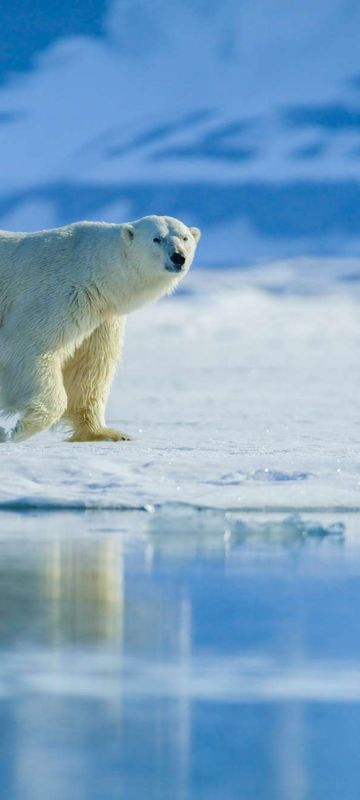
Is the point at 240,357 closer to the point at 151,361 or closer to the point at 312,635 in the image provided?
the point at 151,361

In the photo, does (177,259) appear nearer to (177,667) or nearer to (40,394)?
(40,394)

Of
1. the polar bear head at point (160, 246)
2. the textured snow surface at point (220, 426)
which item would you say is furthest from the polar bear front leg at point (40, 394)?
the polar bear head at point (160, 246)

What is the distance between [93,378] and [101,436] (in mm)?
270

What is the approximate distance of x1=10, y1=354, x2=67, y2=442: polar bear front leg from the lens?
18.4 ft

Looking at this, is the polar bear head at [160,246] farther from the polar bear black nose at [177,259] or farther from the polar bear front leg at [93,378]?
the polar bear front leg at [93,378]

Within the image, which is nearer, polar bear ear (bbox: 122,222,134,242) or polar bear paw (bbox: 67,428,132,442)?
polar bear ear (bbox: 122,222,134,242)

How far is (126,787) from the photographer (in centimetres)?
173

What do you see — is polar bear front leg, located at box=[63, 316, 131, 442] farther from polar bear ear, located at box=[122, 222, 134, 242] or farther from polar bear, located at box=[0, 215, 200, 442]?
polar bear ear, located at box=[122, 222, 134, 242]

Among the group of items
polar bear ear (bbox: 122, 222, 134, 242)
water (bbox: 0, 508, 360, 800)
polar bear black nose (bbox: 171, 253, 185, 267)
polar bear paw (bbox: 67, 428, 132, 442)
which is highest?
polar bear ear (bbox: 122, 222, 134, 242)

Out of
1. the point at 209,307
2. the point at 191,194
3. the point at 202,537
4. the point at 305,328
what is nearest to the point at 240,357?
the point at 305,328

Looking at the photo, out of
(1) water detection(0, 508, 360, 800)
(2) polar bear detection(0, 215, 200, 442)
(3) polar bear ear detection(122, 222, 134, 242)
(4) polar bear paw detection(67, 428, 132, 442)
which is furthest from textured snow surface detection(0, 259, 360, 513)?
(3) polar bear ear detection(122, 222, 134, 242)

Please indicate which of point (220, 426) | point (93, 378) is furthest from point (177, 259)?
point (220, 426)

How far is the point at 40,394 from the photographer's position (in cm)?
560

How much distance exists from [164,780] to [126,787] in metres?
0.06
